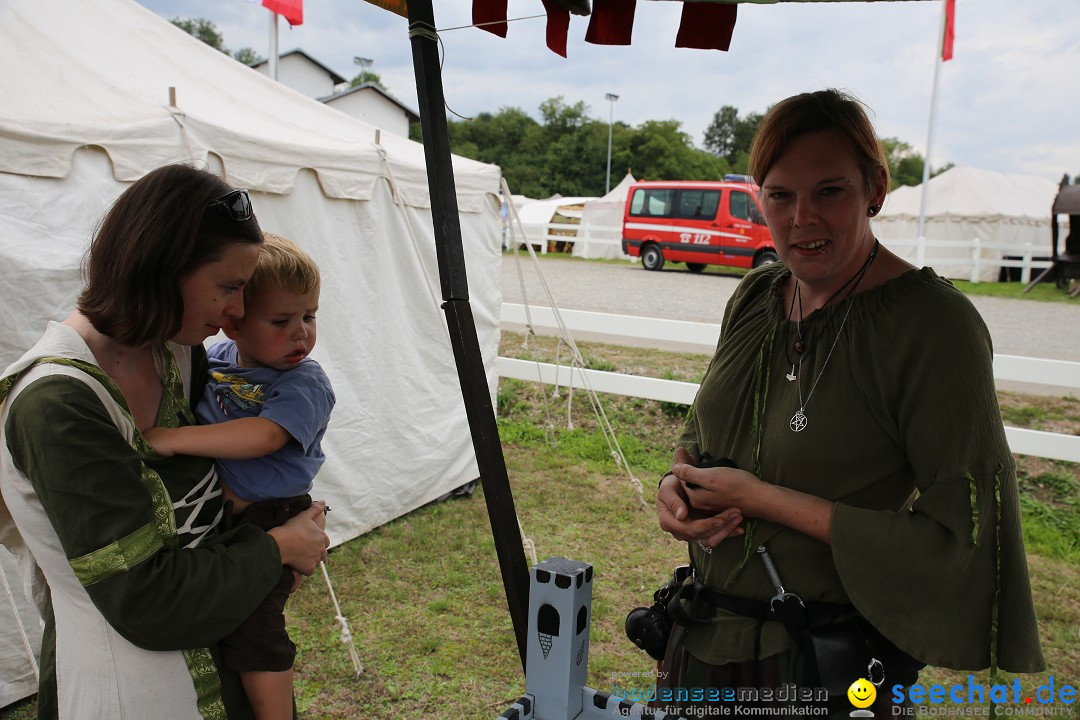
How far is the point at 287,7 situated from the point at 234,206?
4646 mm

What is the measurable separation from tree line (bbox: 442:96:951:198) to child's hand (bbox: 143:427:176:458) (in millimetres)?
55370

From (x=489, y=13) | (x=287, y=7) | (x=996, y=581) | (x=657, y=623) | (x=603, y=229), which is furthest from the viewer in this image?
(x=603, y=229)

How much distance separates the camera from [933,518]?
1266mm

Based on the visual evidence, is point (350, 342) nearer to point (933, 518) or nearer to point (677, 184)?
point (933, 518)

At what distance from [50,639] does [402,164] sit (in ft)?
12.3

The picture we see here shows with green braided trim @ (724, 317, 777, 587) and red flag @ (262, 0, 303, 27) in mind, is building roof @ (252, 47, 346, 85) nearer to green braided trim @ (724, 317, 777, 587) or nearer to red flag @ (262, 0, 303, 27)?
red flag @ (262, 0, 303, 27)

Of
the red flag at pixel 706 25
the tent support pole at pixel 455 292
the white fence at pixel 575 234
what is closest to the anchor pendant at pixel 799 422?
the tent support pole at pixel 455 292

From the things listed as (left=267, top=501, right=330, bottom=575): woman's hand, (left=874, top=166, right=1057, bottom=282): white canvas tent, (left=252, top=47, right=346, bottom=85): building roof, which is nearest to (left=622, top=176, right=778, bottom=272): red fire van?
(left=874, top=166, right=1057, bottom=282): white canvas tent

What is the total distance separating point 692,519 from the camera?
149cm

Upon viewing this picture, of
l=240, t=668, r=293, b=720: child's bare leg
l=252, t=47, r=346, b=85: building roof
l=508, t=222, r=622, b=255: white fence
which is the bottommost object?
l=240, t=668, r=293, b=720: child's bare leg

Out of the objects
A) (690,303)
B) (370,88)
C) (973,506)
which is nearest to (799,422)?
(973,506)

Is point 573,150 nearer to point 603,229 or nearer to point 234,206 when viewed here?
point 603,229

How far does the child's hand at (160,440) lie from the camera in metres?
1.32

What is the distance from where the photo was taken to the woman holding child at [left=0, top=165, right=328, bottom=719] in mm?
1122
